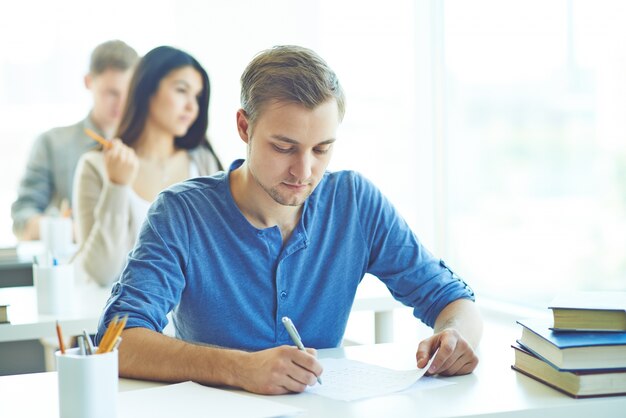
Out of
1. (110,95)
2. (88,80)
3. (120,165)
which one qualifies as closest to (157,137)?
(120,165)

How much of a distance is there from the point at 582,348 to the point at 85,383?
0.73 meters

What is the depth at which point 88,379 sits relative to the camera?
3.51 ft

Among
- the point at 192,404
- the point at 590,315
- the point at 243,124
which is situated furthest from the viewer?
the point at 243,124

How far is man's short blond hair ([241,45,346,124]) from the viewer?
1.53 meters

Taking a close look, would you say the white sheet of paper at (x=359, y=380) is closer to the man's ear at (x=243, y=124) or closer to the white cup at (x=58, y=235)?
the man's ear at (x=243, y=124)

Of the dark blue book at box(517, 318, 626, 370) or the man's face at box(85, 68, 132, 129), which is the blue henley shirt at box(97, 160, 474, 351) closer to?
the dark blue book at box(517, 318, 626, 370)

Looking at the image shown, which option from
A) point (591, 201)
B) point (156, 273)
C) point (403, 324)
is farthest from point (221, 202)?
point (403, 324)

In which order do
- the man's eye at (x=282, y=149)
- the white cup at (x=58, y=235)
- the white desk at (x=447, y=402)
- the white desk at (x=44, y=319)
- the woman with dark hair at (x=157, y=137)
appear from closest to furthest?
the white desk at (x=447, y=402) → the man's eye at (x=282, y=149) → the white desk at (x=44, y=319) → the woman with dark hair at (x=157, y=137) → the white cup at (x=58, y=235)

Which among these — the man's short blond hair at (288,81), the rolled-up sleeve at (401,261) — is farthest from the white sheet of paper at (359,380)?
the man's short blond hair at (288,81)

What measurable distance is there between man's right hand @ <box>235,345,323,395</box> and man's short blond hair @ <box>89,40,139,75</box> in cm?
323

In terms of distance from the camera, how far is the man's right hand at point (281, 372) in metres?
1.28

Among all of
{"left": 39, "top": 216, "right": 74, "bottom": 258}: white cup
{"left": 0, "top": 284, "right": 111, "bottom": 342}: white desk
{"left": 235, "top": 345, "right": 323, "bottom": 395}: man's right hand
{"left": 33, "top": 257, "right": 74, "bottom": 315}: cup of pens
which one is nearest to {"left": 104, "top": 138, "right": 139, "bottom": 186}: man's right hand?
{"left": 39, "top": 216, "right": 74, "bottom": 258}: white cup

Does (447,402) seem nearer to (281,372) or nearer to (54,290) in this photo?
(281,372)

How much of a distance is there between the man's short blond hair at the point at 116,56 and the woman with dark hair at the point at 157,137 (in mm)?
927
